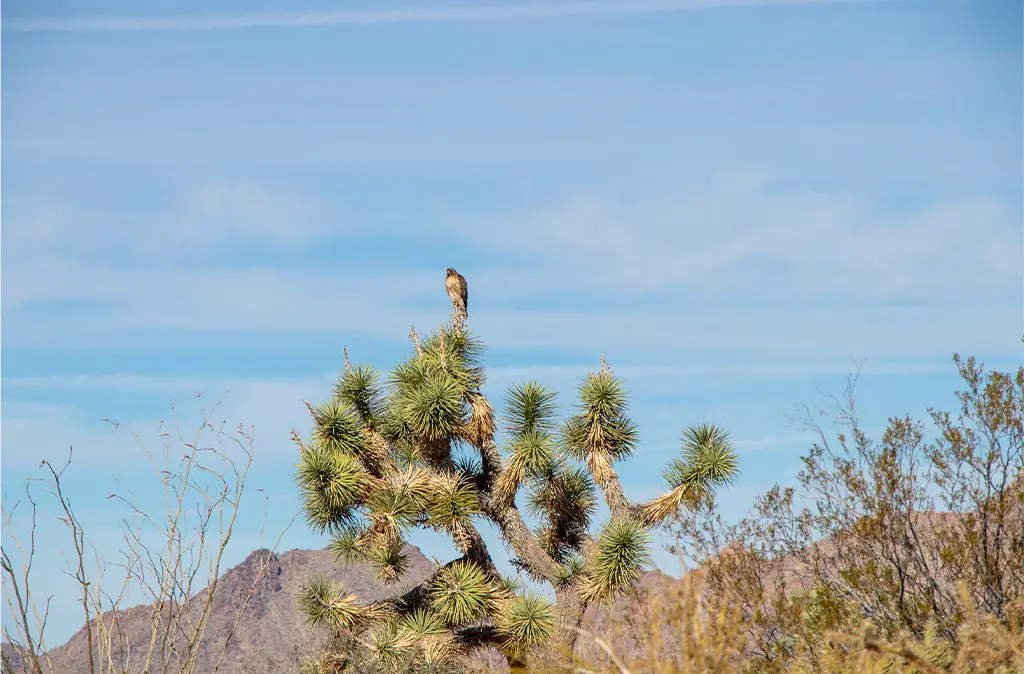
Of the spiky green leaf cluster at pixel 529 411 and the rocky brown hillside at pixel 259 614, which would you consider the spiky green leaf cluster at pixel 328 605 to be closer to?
the spiky green leaf cluster at pixel 529 411

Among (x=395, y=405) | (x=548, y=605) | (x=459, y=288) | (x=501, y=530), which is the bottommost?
(x=548, y=605)

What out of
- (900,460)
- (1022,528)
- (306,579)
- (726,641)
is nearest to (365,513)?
(306,579)

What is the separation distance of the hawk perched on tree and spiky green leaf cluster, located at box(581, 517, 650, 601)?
4.10 meters

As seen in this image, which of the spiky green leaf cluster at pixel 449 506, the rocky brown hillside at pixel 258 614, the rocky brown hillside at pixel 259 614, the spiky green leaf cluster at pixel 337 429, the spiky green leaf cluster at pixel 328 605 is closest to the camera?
the spiky green leaf cluster at pixel 449 506

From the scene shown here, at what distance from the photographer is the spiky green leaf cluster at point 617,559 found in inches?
474

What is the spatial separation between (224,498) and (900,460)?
806cm

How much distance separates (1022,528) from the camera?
9469 millimetres

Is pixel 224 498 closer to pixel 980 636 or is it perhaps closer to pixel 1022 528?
pixel 980 636

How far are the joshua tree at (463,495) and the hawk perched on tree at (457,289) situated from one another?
54 centimetres

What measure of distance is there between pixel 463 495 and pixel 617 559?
227cm

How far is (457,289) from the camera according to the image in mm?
14516

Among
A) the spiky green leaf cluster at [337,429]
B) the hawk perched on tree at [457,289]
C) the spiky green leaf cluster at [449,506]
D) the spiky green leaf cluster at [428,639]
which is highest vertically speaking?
the hawk perched on tree at [457,289]

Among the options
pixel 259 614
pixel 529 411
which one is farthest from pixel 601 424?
pixel 259 614

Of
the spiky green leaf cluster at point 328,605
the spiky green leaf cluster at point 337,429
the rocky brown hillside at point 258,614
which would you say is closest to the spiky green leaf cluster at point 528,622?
the spiky green leaf cluster at point 328,605
